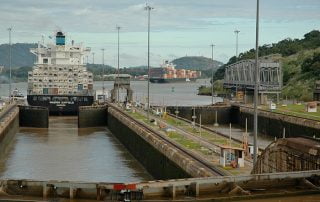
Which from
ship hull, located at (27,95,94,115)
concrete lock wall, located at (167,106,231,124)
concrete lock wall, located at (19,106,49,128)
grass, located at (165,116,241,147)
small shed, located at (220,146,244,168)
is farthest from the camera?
ship hull, located at (27,95,94,115)

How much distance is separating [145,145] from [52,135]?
24528mm

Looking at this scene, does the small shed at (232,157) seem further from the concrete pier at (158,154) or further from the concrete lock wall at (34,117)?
the concrete lock wall at (34,117)

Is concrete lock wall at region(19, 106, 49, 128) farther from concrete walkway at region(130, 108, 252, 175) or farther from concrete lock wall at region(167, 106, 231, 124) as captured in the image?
concrete walkway at region(130, 108, 252, 175)

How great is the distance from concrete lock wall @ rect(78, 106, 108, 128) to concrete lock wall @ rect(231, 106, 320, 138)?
19.5 m

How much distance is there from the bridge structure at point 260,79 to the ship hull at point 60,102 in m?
26.8

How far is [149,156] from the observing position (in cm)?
4094

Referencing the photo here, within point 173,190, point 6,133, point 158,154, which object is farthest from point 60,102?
point 173,190

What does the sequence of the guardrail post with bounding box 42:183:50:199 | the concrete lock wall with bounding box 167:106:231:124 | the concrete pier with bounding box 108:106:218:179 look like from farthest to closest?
the concrete lock wall with bounding box 167:106:231:124 → the concrete pier with bounding box 108:106:218:179 → the guardrail post with bounding box 42:183:50:199

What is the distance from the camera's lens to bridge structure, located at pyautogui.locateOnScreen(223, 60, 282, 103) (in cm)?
8838

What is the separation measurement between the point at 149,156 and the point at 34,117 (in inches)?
1534

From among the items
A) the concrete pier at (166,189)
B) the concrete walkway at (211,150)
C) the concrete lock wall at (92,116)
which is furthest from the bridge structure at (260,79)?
the concrete pier at (166,189)

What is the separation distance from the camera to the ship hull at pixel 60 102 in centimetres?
8544

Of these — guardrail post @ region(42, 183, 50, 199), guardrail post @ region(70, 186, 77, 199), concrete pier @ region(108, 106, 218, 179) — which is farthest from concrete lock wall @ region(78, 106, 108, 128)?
guardrail post @ region(70, 186, 77, 199)

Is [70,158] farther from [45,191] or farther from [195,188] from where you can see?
[195,188]
